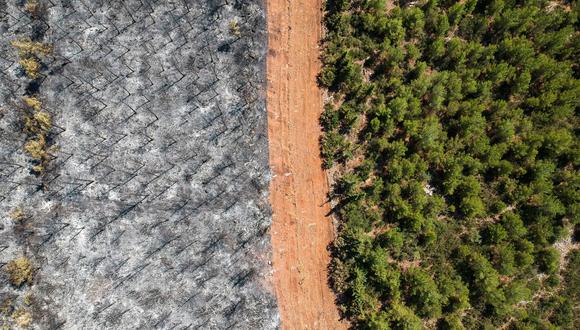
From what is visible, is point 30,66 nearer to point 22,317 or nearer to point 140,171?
point 140,171

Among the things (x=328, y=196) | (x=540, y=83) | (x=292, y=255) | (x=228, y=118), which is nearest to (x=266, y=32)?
(x=228, y=118)

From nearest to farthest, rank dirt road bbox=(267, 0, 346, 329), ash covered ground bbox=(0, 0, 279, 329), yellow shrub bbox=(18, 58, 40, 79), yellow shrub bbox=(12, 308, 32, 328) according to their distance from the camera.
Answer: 1. yellow shrub bbox=(12, 308, 32, 328)
2. ash covered ground bbox=(0, 0, 279, 329)
3. yellow shrub bbox=(18, 58, 40, 79)
4. dirt road bbox=(267, 0, 346, 329)

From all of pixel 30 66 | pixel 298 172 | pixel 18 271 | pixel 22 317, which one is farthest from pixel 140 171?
pixel 22 317

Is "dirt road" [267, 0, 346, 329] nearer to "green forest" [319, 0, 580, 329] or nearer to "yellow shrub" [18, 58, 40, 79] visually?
"green forest" [319, 0, 580, 329]

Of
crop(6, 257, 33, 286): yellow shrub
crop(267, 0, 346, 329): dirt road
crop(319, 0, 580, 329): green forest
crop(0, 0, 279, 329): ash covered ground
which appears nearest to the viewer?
crop(6, 257, 33, 286): yellow shrub

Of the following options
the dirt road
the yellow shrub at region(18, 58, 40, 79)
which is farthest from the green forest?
the yellow shrub at region(18, 58, 40, 79)

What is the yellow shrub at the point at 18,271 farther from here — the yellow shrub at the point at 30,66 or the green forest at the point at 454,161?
the green forest at the point at 454,161
